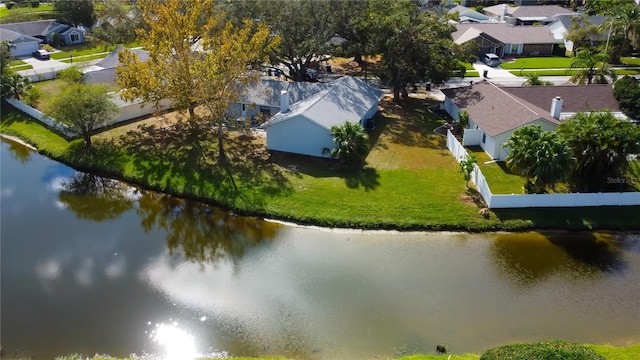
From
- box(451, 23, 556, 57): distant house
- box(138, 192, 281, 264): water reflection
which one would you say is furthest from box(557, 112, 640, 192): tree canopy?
box(451, 23, 556, 57): distant house

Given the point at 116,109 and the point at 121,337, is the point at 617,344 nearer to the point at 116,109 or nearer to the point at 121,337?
the point at 121,337

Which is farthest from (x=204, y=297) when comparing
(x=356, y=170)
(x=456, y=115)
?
(x=456, y=115)

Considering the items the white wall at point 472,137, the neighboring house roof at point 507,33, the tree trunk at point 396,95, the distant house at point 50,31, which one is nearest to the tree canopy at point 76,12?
the distant house at point 50,31

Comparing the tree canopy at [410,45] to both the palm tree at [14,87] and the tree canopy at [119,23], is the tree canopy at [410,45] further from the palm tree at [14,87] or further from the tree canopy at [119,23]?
the palm tree at [14,87]

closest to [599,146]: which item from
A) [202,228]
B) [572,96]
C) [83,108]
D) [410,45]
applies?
[572,96]

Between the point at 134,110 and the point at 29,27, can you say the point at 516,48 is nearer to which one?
the point at 134,110
